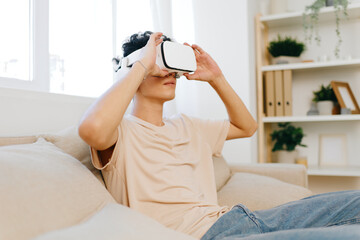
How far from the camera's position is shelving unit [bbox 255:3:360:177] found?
7.64 feet

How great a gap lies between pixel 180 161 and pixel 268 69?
1.59 metres

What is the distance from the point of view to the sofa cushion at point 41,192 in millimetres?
650

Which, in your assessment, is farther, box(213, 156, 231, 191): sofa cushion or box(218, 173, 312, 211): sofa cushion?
box(213, 156, 231, 191): sofa cushion

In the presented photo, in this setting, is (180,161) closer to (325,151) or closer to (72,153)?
(72,153)

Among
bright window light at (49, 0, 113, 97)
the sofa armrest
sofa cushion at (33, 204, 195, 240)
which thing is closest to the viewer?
sofa cushion at (33, 204, 195, 240)

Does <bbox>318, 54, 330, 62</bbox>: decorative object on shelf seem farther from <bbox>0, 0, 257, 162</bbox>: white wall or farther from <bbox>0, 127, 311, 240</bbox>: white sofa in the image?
<bbox>0, 127, 311, 240</bbox>: white sofa

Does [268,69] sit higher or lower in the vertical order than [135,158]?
higher

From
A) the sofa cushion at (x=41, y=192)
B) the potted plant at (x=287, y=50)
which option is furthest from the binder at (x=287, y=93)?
the sofa cushion at (x=41, y=192)

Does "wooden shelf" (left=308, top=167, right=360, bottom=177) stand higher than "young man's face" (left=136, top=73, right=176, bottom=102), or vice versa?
"young man's face" (left=136, top=73, right=176, bottom=102)

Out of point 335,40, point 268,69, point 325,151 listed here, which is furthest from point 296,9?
point 325,151

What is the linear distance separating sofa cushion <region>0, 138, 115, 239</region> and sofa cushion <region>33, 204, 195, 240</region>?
102mm

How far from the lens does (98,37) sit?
1.73m

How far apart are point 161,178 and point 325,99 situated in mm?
1847

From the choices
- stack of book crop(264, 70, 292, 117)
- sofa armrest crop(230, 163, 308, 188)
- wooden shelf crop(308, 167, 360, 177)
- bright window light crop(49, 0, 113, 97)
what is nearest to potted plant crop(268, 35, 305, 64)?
stack of book crop(264, 70, 292, 117)
